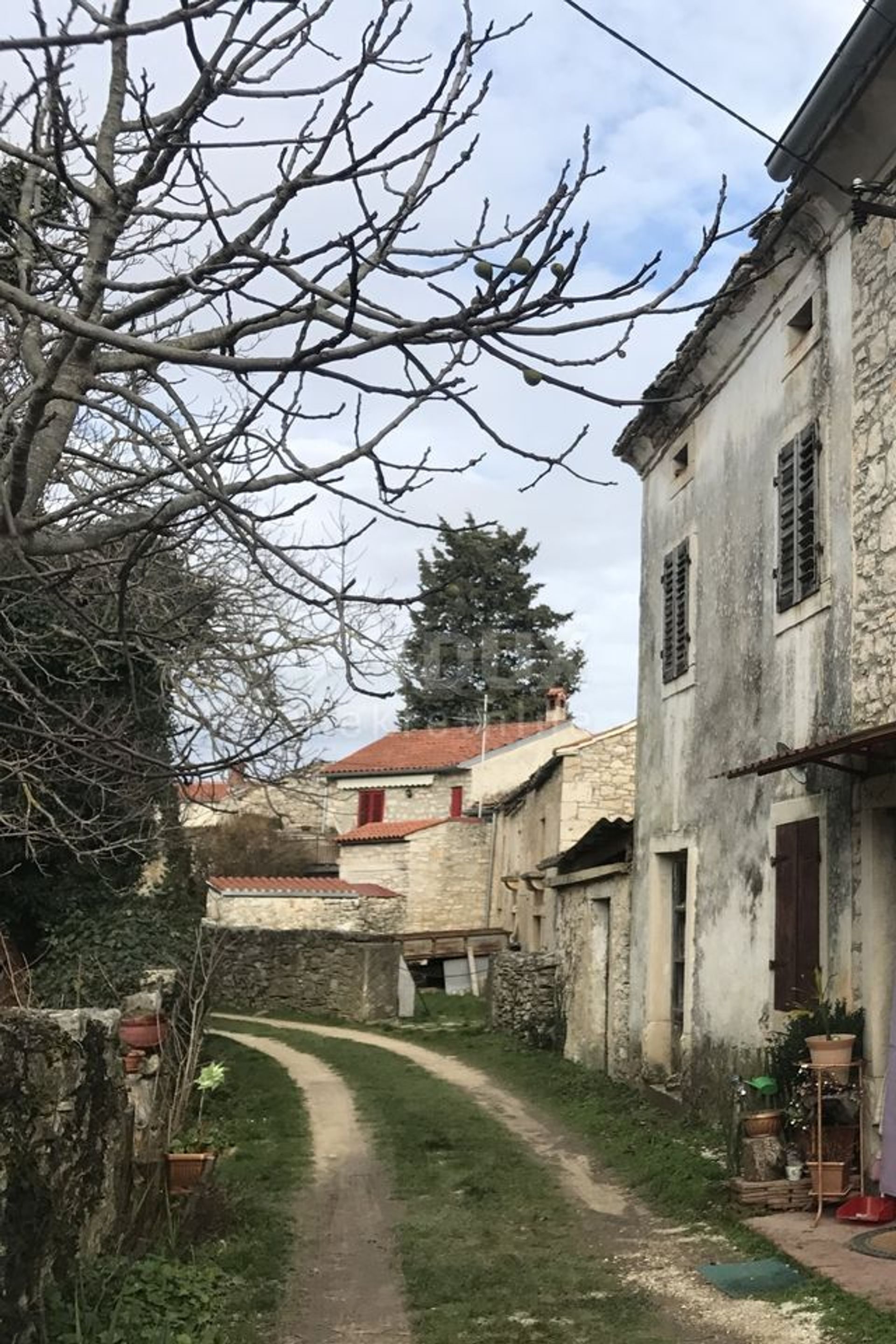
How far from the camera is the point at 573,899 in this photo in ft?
51.4

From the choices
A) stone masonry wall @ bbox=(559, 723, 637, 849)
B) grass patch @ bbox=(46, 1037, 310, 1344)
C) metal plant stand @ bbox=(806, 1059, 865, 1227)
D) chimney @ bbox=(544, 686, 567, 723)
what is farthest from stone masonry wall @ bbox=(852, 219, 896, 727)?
chimney @ bbox=(544, 686, 567, 723)

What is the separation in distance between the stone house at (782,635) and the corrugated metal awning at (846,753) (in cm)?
2

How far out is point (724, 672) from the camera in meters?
10.4

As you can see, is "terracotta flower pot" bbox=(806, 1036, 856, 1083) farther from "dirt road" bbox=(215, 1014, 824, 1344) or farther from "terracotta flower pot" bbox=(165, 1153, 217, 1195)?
"terracotta flower pot" bbox=(165, 1153, 217, 1195)

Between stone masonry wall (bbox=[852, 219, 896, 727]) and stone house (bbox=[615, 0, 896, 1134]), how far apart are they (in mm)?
17

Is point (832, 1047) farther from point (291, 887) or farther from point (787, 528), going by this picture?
point (291, 887)

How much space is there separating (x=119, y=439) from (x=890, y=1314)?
5.74m

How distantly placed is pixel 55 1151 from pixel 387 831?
26404 mm

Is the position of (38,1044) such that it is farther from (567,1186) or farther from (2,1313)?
(567,1186)

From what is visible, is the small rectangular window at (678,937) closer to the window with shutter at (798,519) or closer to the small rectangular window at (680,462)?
the window with shutter at (798,519)

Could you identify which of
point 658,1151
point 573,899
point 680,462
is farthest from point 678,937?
point 680,462

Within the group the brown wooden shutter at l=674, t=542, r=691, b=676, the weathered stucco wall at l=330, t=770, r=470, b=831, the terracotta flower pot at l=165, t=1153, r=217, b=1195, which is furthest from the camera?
the weathered stucco wall at l=330, t=770, r=470, b=831

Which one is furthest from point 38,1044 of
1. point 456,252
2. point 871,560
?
point 871,560

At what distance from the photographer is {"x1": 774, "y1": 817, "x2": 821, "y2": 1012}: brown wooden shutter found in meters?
8.04
